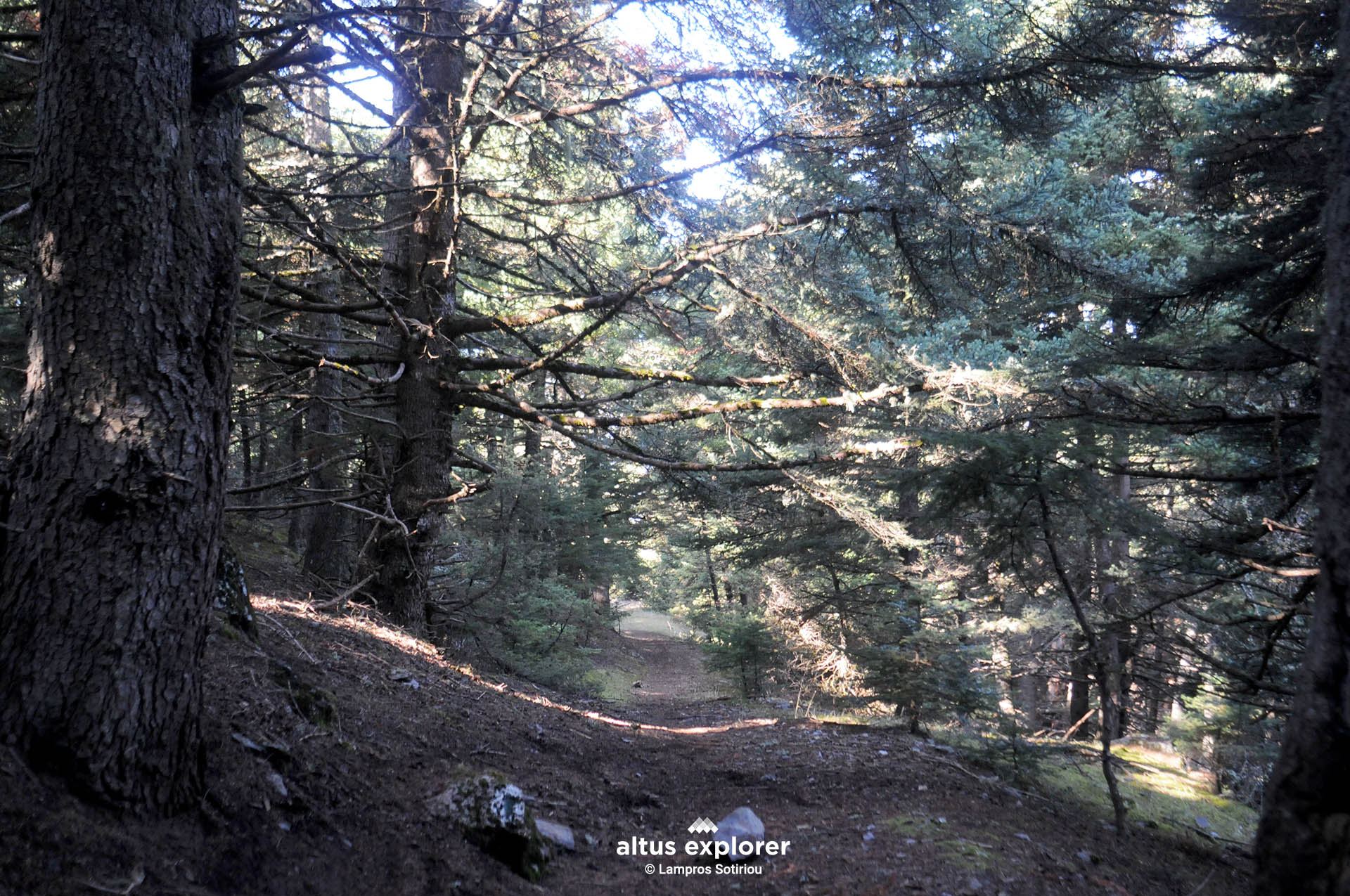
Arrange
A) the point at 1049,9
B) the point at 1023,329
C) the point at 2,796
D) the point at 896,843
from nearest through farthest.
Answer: the point at 2,796
the point at 896,843
the point at 1049,9
the point at 1023,329

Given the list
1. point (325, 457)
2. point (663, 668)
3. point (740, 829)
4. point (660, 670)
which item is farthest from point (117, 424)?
point (663, 668)

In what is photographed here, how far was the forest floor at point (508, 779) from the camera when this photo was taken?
9.61 ft

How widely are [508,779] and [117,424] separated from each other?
3.62 metres

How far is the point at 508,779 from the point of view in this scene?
541 centimetres

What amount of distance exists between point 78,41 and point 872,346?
9.85 metres

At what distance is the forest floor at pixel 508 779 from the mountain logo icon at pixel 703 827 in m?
0.11

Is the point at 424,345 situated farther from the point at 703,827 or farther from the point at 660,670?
the point at 660,670

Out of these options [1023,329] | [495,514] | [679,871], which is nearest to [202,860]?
[679,871]

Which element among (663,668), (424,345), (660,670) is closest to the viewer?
(424,345)

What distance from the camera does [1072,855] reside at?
550cm

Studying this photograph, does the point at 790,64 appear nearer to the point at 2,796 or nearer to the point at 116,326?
the point at 116,326

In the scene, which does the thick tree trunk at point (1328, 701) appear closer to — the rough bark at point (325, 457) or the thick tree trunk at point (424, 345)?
the thick tree trunk at point (424, 345)

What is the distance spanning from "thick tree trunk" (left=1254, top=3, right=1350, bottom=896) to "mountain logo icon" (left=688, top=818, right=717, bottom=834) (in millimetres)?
3349

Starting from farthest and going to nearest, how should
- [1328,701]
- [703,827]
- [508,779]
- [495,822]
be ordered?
1. [703,827]
2. [508,779]
3. [495,822]
4. [1328,701]
